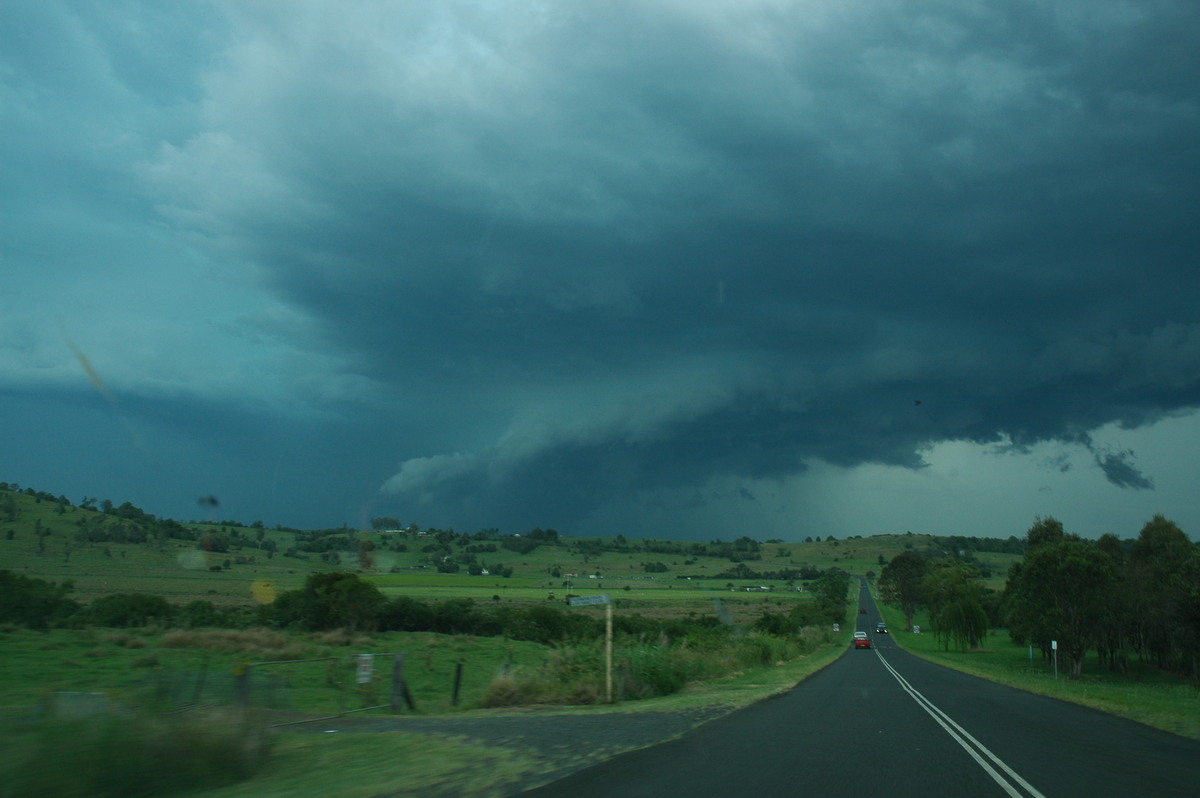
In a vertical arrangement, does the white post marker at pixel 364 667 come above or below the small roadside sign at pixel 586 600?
below

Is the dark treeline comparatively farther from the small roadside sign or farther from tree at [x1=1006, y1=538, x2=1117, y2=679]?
the small roadside sign

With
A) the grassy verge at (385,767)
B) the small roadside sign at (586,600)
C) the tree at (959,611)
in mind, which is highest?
the small roadside sign at (586,600)

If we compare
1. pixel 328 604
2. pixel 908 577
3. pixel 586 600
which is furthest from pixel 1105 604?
pixel 908 577

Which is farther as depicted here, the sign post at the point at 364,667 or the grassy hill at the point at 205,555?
the grassy hill at the point at 205,555

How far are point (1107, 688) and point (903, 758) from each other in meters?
33.5

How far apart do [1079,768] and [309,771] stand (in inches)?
432

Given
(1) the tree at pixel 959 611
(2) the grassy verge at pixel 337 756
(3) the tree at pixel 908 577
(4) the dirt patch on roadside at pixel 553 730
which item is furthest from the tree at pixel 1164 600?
(4) the dirt patch on roadside at pixel 553 730

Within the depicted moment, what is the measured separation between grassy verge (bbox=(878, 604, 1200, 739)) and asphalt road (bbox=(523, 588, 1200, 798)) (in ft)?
3.60

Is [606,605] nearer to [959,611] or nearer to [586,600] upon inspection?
[586,600]

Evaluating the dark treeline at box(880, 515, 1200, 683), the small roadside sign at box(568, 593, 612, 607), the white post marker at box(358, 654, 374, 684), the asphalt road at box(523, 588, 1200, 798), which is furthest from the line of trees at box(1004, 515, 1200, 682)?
the white post marker at box(358, 654, 374, 684)

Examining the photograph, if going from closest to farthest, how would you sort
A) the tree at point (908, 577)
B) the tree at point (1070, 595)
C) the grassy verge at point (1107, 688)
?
the grassy verge at point (1107, 688)
the tree at point (1070, 595)
the tree at point (908, 577)

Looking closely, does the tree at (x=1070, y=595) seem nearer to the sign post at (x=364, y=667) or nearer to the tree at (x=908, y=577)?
the sign post at (x=364, y=667)

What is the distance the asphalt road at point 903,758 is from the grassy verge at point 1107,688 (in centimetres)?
110

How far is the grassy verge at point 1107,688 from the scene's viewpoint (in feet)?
64.0
